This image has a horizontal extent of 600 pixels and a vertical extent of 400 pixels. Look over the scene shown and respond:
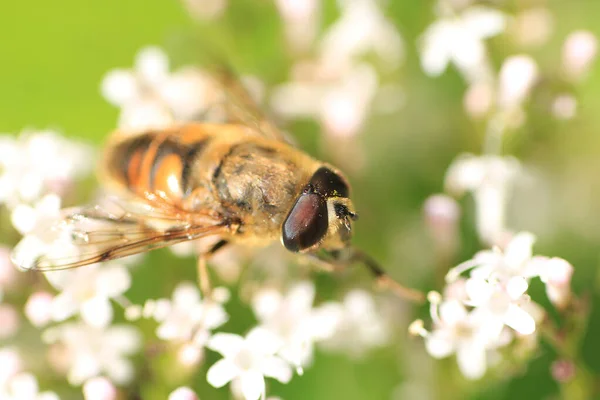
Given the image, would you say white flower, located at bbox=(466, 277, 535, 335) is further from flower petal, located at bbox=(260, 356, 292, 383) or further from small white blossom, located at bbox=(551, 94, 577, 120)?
small white blossom, located at bbox=(551, 94, 577, 120)

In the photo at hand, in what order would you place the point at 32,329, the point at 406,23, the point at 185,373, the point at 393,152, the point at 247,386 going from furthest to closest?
1. the point at 406,23
2. the point at 393,152
3. the point at 32,329
4. the point at 185,373
5. the point at 247,386

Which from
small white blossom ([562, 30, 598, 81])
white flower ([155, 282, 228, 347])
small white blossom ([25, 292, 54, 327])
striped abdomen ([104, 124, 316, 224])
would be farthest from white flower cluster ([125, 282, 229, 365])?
small white blossom ([562, 30, 598, 81])

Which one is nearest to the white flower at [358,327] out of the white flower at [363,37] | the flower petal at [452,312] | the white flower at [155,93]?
the flower petal at [452,312]

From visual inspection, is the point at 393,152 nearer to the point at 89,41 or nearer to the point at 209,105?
the point at 209,105

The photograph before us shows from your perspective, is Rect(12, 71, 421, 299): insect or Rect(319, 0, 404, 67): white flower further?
Rect(319, 0, 404, 67): white flower

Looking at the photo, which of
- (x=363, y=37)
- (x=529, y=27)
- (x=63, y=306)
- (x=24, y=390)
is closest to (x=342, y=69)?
(x=363, y=37)

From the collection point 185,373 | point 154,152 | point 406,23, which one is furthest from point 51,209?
point 406,23

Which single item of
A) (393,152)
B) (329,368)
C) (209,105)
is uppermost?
(209,105)
